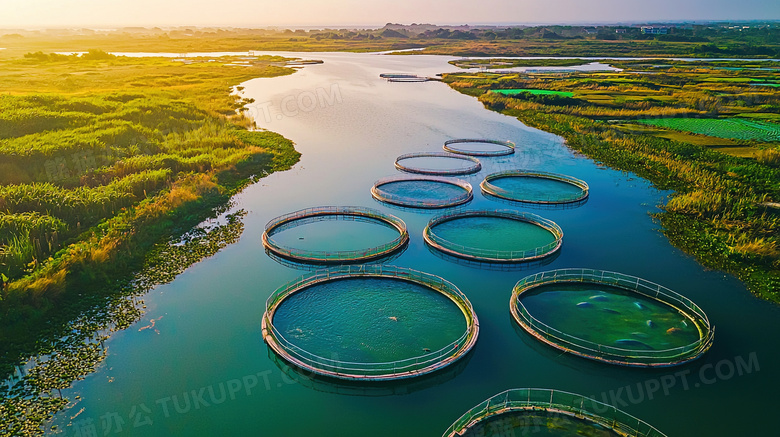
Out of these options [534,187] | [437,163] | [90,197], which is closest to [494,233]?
[534,187]

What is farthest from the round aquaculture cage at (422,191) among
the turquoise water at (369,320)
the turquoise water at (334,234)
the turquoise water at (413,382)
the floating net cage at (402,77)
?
the floating net cage at (402,77)

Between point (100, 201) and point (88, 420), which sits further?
point (100, 201)

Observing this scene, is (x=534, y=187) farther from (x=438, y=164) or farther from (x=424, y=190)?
(x=438, y=164)

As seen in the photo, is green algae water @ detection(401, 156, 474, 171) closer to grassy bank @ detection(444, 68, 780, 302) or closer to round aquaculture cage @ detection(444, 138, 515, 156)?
round aquaculture cage @ detection(444, 138, 515, 156)

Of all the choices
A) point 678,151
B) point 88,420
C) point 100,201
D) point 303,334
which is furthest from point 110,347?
point 678,151

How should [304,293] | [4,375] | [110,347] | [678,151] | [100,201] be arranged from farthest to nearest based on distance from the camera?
Answer: 1. [678,151]
2. [100,201]
3. [304,293]
4. [110,347]
5. [4,375]

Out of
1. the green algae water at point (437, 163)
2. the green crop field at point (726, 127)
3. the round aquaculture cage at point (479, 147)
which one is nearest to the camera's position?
the green algae water at point (437, 163)

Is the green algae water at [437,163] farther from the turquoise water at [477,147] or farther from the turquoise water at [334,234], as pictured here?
the turquoise water at [334,234]

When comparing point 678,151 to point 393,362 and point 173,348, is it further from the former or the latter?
point 173,348
